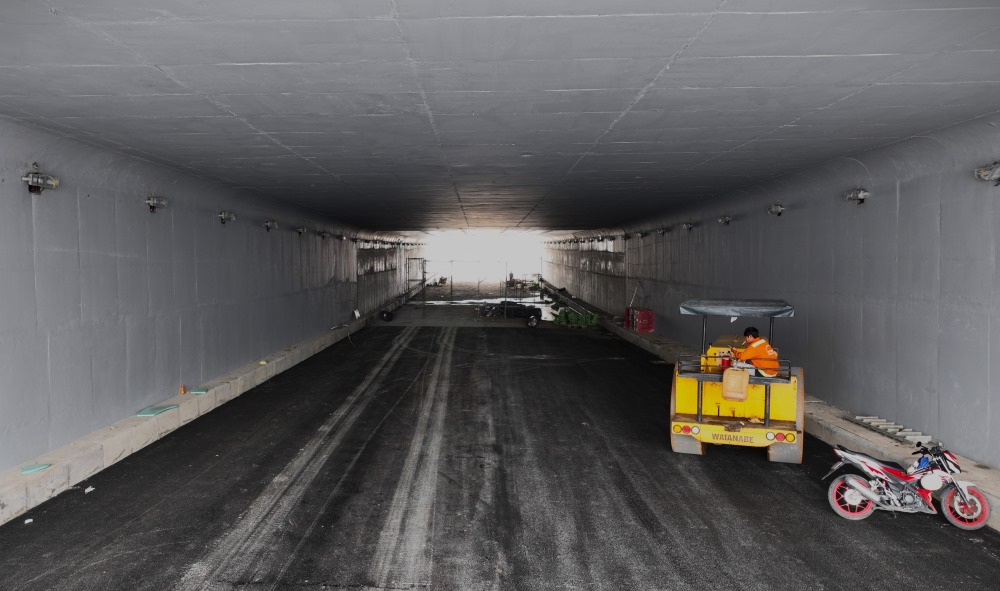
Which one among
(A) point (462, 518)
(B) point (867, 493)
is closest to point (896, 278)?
(B) point (867, 493)

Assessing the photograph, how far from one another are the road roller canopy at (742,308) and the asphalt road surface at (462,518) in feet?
6.92

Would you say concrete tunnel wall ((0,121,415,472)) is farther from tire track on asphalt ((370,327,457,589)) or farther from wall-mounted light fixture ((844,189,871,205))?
wall-mounted light fixture ((844,189,871,205))

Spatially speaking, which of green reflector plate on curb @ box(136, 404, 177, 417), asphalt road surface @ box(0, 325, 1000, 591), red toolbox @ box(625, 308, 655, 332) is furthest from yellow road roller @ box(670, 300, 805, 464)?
red toolbox @ box(625, 308, 655, 332)

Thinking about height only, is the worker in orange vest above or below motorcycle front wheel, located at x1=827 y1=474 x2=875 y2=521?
above

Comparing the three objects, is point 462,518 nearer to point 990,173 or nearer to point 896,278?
point 990,173

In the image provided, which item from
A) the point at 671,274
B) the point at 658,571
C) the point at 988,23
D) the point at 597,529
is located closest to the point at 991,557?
the point at 658,571

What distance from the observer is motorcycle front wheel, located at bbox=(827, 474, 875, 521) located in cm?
681

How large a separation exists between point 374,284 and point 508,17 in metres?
28.9

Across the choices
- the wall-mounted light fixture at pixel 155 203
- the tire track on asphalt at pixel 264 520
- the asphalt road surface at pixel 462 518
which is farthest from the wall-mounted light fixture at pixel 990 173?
the wall-mounted light fixture at pixel 155 203

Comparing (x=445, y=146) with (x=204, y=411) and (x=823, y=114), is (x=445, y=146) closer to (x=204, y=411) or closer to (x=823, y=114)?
(x=823, y=114)

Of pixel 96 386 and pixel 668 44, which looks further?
pixel 96 386

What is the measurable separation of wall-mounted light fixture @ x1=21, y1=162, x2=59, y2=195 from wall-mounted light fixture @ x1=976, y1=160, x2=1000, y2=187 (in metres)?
11.6

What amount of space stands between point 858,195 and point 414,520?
868cm

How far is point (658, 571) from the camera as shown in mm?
A: 5629
